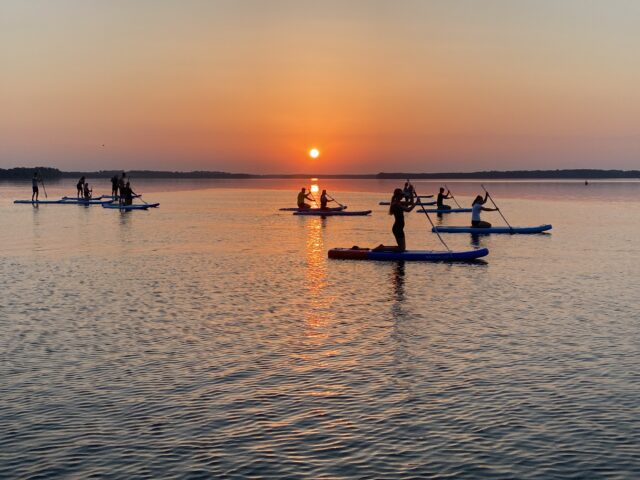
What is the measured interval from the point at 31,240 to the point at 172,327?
24.0 m

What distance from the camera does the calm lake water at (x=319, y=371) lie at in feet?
29.1

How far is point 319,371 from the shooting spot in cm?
1256

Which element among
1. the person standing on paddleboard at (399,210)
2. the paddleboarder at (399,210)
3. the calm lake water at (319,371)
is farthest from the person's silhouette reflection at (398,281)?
the person standing on paddleboard at (399,210)

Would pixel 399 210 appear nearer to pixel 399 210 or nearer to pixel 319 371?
pixel 399 210

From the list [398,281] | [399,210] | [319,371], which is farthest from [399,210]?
[319,371]

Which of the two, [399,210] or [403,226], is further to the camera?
[403,226]

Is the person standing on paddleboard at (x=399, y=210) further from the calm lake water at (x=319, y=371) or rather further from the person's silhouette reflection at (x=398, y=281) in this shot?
the calm lake water at (x=319, y=371)

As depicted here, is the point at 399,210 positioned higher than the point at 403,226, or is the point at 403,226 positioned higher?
the point at 399,210

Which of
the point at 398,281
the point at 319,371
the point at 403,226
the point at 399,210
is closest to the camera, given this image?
the point at 319,371

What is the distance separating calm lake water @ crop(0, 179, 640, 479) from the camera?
349 inches

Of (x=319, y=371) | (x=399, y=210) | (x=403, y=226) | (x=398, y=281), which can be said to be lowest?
(x=319, y=371)

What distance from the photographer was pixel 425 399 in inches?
436

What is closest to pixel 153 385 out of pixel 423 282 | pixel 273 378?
pixel 273 378

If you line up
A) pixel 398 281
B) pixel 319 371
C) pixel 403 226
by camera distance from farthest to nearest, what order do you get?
pixel 403 226, pixel 398 281, pixel 319 371
